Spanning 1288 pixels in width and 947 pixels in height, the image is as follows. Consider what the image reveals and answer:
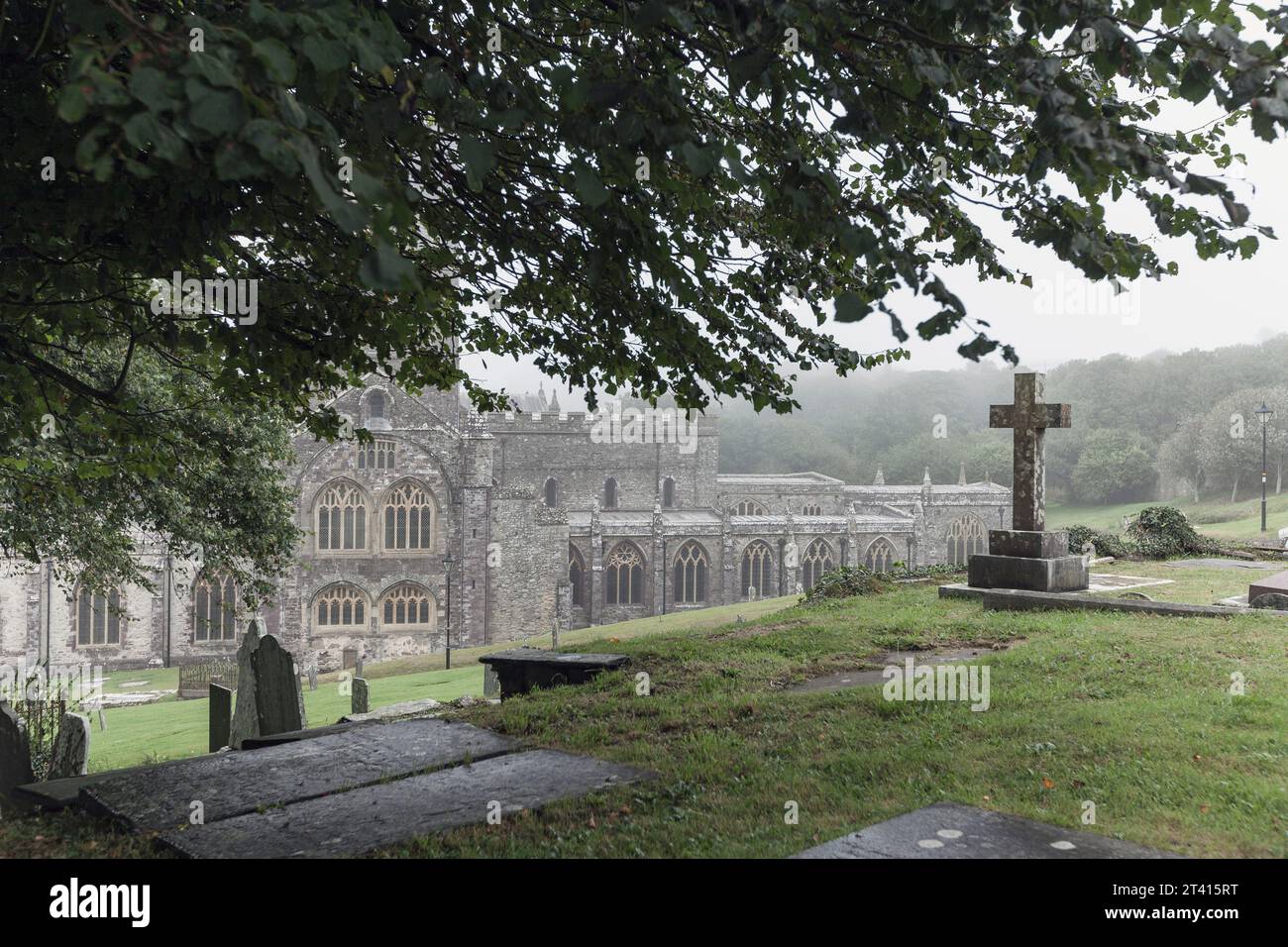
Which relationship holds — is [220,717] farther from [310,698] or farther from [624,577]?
[624,577]

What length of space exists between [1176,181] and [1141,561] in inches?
689

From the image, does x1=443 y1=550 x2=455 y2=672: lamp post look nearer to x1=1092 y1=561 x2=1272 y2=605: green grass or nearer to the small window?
the small window

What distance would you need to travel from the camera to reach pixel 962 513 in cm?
5034

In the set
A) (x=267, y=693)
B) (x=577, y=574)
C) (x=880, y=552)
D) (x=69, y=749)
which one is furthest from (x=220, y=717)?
(x=880, y=552)

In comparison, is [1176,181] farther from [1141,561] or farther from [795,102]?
[1141,561]

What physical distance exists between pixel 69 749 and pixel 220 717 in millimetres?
2989

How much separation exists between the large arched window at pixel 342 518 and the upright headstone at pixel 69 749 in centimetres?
3007

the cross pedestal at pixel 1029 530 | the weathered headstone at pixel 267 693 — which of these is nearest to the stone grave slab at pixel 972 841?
the weathered headstone at pixel 267 693

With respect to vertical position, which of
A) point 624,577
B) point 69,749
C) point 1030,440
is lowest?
point 624,577

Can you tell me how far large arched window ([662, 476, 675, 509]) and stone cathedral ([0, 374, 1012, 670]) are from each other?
7 cm

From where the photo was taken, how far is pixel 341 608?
116 ft

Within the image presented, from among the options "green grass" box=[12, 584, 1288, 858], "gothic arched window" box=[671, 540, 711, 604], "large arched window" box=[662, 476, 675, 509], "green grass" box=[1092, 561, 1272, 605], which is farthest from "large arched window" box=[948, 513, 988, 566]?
"green grass" box=[12, 584, 1288, 858]

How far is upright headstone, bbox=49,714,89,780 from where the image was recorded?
676cm

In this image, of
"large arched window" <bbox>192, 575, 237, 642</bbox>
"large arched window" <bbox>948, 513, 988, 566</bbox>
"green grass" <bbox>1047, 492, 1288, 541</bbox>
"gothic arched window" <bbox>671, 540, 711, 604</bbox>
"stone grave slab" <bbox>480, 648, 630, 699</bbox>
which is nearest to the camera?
"stone grave slab" <bbox>480, 648, 630, 699</bbox>
